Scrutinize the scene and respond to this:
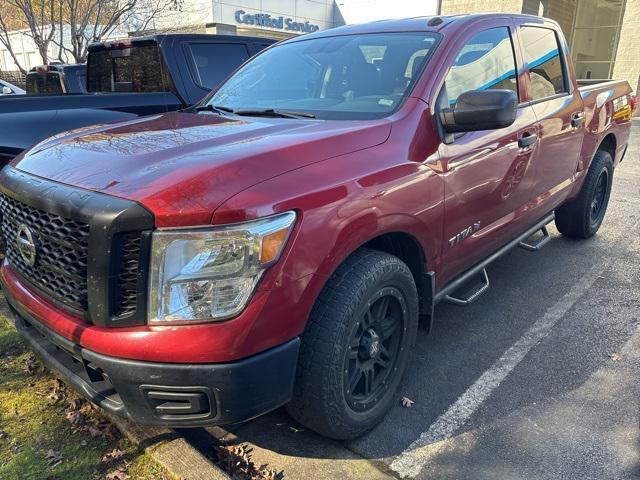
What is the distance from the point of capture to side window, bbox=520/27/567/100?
3.84 metres

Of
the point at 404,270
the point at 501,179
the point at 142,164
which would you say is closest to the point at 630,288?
the point at 501,179

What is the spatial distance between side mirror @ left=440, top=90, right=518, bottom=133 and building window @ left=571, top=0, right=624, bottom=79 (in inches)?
852

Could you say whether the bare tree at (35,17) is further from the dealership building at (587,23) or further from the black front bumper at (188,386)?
the black front bumper at (188,386)

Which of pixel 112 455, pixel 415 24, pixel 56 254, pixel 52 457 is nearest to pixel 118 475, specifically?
→ pixel 112 455

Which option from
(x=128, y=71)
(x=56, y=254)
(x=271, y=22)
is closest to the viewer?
(x=56, y=254)

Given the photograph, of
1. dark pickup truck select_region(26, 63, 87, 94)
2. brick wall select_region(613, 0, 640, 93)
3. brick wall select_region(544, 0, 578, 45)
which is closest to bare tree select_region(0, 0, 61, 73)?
dark pickup truck select_region(26, 63, 87, 94)

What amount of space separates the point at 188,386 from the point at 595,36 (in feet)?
81.3

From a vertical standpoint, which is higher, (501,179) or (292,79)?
(292,79)

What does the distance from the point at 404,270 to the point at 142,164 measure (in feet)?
4.16

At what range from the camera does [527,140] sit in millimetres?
3518

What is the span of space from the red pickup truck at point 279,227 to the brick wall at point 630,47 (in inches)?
673

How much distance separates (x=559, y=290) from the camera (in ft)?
14.2

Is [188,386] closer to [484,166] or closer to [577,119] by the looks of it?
[484,166]

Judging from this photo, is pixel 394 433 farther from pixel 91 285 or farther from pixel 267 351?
pixel 91 285
